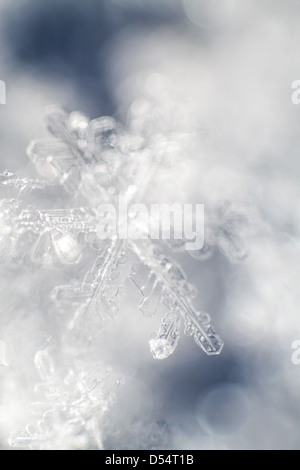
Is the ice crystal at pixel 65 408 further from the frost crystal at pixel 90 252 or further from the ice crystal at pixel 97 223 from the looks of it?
the ice crystal at pixel 97 223

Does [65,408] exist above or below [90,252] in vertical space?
below

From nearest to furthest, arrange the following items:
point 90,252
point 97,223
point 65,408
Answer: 1. point 97,223
2. point 90,252
3. point 65,408

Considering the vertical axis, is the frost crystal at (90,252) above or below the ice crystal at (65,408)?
above

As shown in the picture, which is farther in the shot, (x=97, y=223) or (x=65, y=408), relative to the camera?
(x=65, y=408)

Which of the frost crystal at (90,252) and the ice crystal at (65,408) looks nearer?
the frost crystal at (90,252)

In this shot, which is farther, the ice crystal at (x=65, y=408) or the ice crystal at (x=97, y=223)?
the ice crystal at (x=65, y=408)

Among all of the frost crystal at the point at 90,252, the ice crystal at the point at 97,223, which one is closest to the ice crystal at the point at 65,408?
the frost crystal at the point at 90,252

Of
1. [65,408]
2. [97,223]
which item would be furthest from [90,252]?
[65,408]

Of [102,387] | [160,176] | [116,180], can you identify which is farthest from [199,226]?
[102,387]

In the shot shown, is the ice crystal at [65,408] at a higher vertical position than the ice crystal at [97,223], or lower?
lower

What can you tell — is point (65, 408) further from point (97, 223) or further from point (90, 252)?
point (97, 223)

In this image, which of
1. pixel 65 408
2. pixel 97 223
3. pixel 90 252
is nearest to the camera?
pixel 97 223
